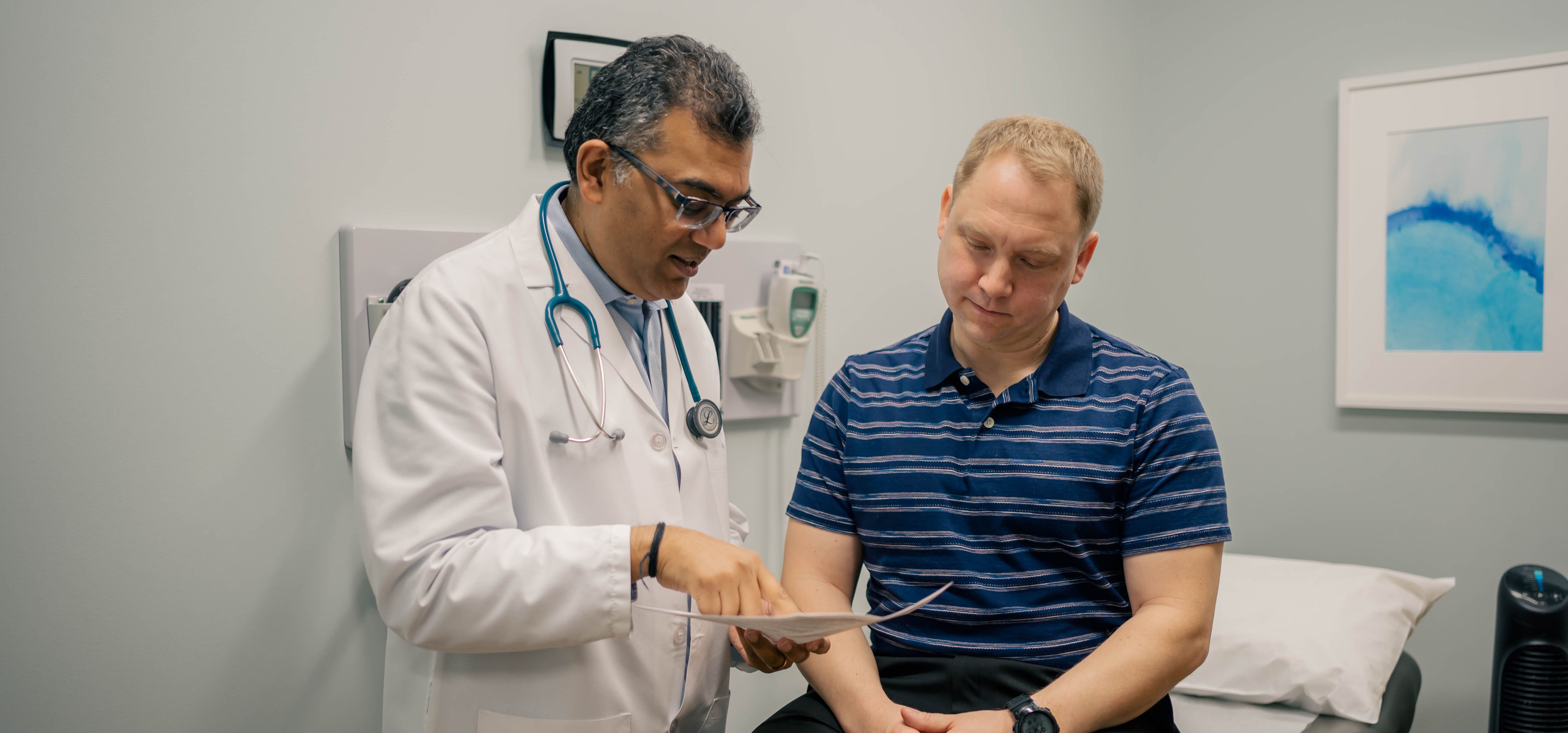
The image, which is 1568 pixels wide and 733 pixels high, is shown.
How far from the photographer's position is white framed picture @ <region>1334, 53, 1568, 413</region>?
2.14 m

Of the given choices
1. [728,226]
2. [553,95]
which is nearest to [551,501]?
[728,226]

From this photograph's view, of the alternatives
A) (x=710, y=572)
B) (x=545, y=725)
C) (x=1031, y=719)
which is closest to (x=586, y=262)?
(x=710, y=572)

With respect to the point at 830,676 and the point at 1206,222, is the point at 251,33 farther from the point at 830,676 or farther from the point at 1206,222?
the point at 1206,222

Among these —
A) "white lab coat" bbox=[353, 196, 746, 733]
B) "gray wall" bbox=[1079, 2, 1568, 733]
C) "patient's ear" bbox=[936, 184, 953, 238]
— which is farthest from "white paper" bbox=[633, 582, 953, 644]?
"gray wall" bbox=[1079, 2, 1568, 733]

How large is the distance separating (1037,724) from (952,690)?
0.50 feet

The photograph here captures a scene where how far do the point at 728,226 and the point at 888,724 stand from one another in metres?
0.66

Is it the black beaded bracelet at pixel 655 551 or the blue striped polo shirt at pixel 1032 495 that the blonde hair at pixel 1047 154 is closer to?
the blue striped polo shirt at pixel 1032 495

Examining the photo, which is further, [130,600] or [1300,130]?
[1300,130]

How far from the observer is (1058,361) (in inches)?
51.5

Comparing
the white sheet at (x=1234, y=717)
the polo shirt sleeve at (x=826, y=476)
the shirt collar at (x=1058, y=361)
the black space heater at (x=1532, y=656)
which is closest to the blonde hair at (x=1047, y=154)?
the shirt collar at (x=1058, y=361)

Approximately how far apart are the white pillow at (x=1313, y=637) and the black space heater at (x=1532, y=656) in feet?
0.55

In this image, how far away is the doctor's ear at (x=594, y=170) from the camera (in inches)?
44.0

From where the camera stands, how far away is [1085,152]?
126cm

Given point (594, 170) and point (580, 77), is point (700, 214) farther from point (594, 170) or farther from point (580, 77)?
point (580, 77)
